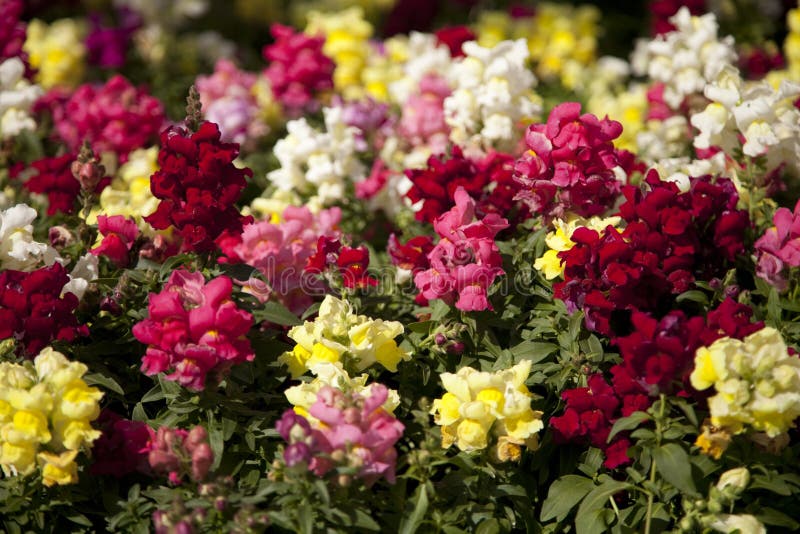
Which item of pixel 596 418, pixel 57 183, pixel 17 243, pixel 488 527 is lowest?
pixel 488 527

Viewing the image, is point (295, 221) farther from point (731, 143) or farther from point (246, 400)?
point (731, 143)

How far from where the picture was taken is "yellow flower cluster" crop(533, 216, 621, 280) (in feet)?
10.0

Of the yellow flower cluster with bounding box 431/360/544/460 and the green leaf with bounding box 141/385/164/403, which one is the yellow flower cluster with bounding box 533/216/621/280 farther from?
the green leaf with bounding box 141/385/164/403

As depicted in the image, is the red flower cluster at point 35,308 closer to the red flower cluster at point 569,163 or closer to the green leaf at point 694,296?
the red flower cluster at point 569,163

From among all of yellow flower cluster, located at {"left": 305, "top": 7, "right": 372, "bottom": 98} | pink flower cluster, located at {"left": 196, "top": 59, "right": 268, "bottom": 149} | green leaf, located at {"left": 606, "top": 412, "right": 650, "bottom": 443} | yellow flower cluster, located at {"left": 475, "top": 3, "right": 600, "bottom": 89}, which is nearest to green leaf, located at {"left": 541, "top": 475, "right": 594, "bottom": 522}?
green leaf, located at {"left": 606, "top": 412, "right": 650, "bottom": 443}

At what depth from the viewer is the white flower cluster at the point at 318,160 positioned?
13.7 ft

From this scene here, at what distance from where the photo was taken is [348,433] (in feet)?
8.36

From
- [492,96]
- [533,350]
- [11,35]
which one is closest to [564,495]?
[533,350]

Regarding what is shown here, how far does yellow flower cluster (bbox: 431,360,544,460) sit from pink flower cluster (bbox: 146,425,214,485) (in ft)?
2.18

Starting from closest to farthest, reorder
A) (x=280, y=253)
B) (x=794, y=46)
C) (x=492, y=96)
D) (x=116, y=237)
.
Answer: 1. (x=116, y=237)
2. (x=280, y=253)
3. (x=492, y=96)
4. (x=794, y=46)

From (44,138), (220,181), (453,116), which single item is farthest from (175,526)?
(44,138)

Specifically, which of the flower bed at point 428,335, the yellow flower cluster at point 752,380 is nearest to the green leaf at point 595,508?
the flower bed at point 428,335

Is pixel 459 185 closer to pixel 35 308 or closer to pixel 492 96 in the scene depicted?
pixel 492 96

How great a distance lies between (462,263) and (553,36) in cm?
394
